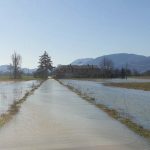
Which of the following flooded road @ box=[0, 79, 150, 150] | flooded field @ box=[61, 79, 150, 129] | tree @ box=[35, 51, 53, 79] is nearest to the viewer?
flooded road @ box=[0, 79, 150, 150]

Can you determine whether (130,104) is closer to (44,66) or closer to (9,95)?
(9,95)

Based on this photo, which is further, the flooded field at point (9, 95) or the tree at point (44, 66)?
the tree at point (44, 66)

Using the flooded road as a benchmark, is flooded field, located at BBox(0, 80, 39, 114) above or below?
above

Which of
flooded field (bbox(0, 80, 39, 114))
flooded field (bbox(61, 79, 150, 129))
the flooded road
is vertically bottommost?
flooded field (bbox(61, 79, 150, 129))

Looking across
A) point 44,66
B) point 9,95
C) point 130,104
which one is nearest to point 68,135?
point 130,104

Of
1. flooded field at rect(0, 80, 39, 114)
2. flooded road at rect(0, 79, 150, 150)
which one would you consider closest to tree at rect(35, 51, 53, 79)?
flooded field at rect(0, 80, 39, 114)

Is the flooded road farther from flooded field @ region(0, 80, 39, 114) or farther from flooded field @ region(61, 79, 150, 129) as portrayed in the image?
flooded field @ region(0, 80, 39, 114)

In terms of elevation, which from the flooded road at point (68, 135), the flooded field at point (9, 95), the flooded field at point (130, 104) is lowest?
the flooded field at point (130, 104)

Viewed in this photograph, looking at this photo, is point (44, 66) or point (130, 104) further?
point (44, 66)

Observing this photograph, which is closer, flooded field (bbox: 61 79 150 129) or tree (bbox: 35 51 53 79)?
flooded field (bbox: 61 79 150 129)

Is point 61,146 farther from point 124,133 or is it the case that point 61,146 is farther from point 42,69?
point 42,69

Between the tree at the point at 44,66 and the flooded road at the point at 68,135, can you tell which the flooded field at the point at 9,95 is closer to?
the flooded road at the point at 68,135

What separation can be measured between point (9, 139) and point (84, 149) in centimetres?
266

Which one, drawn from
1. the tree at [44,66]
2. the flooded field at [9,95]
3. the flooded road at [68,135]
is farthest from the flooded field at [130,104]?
the tree at [44,66]
